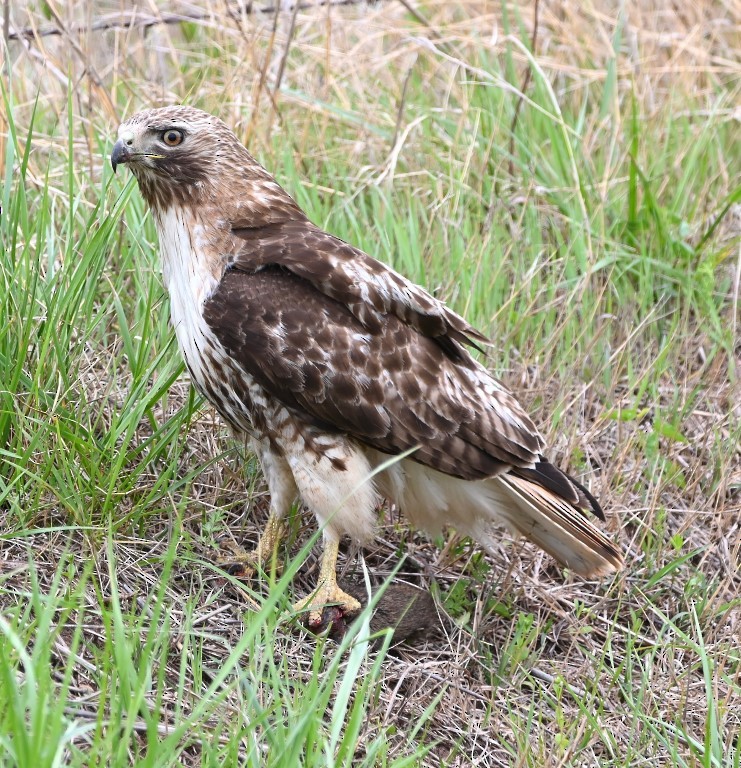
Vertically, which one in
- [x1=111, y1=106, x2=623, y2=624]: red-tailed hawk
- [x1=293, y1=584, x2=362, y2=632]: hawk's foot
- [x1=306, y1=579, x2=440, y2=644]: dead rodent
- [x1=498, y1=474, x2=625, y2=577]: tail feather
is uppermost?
[x1=111, y1=106, x2=623, y2=624]: red-tailed hawk

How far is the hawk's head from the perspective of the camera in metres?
3.73

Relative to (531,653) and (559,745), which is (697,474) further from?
(559,745)

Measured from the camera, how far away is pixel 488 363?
4820 mm

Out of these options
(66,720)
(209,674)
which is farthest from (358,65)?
(66,720)

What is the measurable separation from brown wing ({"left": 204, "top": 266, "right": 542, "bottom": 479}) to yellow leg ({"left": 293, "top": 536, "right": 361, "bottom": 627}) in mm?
401

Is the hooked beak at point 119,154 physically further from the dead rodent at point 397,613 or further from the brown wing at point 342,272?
the dead rodent at point 397,613

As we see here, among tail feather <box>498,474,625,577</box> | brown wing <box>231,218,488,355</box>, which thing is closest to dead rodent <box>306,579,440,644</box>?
tail feather <box>498,474,625,577</box>

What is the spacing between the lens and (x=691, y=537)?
4.35 m

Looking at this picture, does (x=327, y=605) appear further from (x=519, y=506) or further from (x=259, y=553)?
(x=519, y=506)

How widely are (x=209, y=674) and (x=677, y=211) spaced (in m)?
3.55

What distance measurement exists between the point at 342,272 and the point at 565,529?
45.9 inches

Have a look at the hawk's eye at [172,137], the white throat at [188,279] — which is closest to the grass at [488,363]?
the white throat at [188,279]

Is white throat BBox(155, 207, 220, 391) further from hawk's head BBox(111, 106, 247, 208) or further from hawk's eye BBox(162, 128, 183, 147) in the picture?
hawk's eye BBox(162, 128, 183, 147)

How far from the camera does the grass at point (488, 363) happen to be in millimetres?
2963
